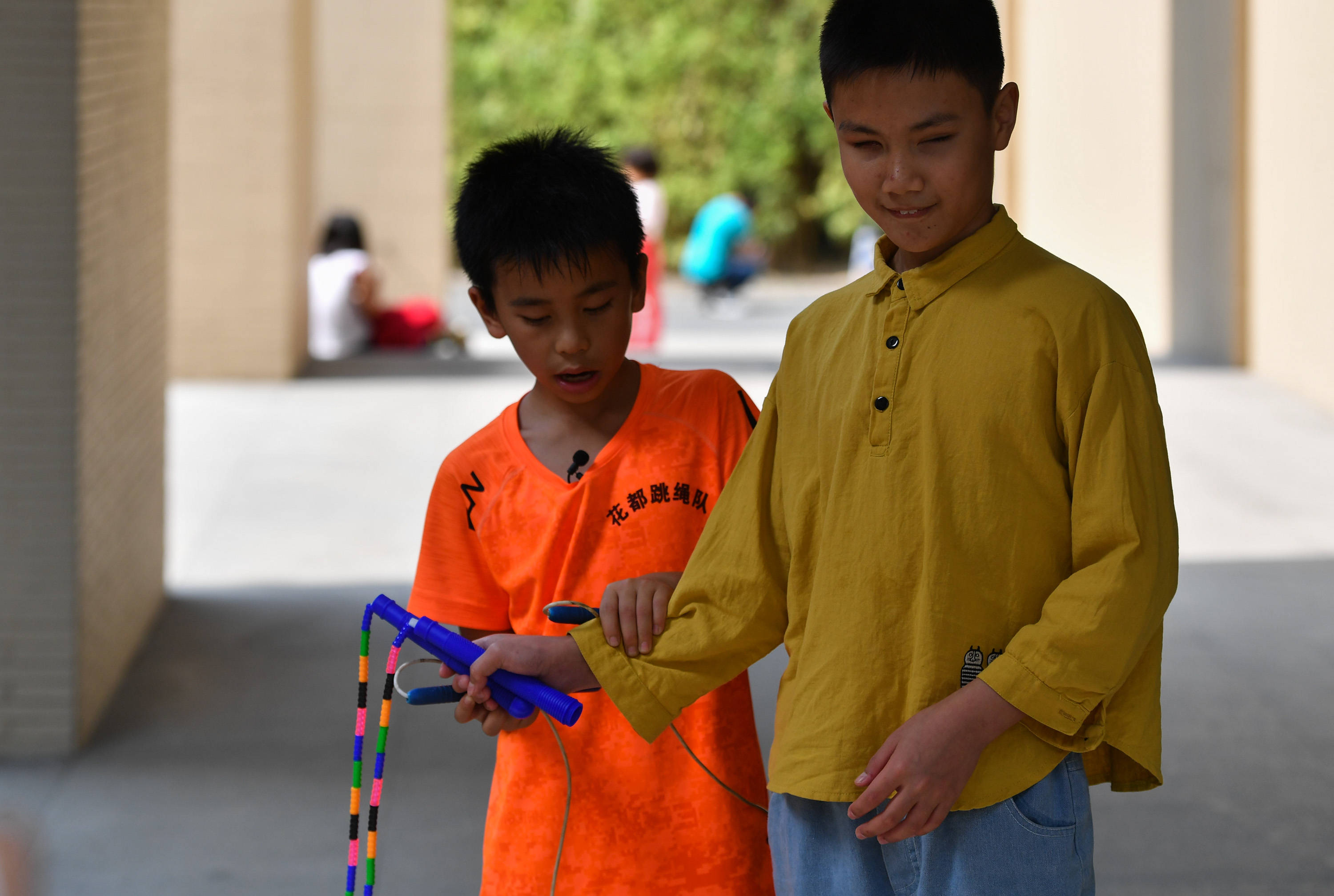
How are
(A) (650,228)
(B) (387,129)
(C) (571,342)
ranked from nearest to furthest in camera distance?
(C) (571,342), (A) (650,228), (B) (387,129)

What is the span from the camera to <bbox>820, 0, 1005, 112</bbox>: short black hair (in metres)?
1.48

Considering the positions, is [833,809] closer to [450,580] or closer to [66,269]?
[450,580]

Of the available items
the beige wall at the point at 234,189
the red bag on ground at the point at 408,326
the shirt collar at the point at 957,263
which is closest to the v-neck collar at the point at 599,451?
the shirt collar at the point at 957,263

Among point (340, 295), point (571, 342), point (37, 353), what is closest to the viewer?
point (571, 342)

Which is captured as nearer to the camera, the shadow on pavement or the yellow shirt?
the yellow shirt

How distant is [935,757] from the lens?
1.45 meters

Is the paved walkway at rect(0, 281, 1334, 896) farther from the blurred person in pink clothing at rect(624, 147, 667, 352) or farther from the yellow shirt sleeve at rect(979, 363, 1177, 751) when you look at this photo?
the blurred person in pink clothing at rect(624, 147, 667, 352)

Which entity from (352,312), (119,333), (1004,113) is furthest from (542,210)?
(352,312)

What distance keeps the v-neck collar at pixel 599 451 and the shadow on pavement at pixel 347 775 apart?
1.82m

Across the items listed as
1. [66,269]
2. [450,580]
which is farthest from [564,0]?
[450,580]

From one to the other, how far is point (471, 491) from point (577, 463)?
139 mm

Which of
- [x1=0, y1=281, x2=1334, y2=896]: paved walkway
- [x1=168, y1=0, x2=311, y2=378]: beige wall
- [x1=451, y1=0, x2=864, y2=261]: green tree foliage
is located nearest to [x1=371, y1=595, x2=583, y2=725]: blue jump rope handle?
[x1=0, y1=281, x2=1334, y2=896]: paved walkway

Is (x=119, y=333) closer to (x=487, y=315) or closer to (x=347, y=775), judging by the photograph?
(x=347, y=775)

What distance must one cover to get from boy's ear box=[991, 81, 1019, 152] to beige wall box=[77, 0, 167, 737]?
2.98 m
